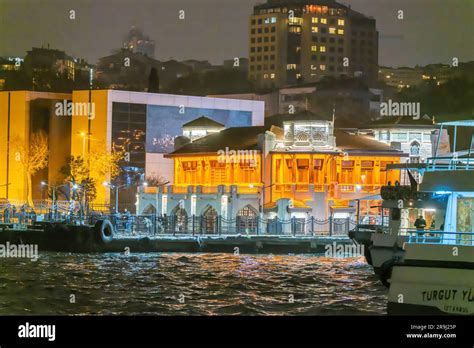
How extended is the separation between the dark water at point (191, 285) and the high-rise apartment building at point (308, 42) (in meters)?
98.8

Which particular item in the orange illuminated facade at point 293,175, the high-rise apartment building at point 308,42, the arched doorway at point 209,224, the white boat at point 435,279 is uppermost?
the high-rise apartment building at point 308,42

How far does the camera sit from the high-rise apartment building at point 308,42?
15250 cm

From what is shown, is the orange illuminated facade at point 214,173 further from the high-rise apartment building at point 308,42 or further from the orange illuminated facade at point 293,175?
the high-rise apartment building at point 308,42

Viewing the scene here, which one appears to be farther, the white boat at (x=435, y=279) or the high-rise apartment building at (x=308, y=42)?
the high-rise apartment building at (x=308, y=42)

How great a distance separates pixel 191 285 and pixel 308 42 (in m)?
120

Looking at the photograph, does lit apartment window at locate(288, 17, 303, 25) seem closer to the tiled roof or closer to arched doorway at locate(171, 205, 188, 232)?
the tiled roof

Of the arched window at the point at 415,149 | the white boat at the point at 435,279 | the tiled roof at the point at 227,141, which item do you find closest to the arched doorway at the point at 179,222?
the tiled roof at the point at 227,141

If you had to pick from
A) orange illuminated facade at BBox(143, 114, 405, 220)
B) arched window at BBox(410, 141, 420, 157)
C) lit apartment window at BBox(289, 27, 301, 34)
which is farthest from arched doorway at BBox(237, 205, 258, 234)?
lit apartment window at BBox(289, 27, 301, 34)

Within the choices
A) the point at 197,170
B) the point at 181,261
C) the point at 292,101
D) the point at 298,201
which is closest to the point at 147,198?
the point at 197,170

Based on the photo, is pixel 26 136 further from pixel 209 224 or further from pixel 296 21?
pixel 296 21

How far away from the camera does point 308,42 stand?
15762 cm

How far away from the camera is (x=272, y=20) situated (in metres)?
152

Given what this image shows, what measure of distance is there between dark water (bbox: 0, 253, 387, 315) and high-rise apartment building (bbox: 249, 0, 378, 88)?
324 feet
